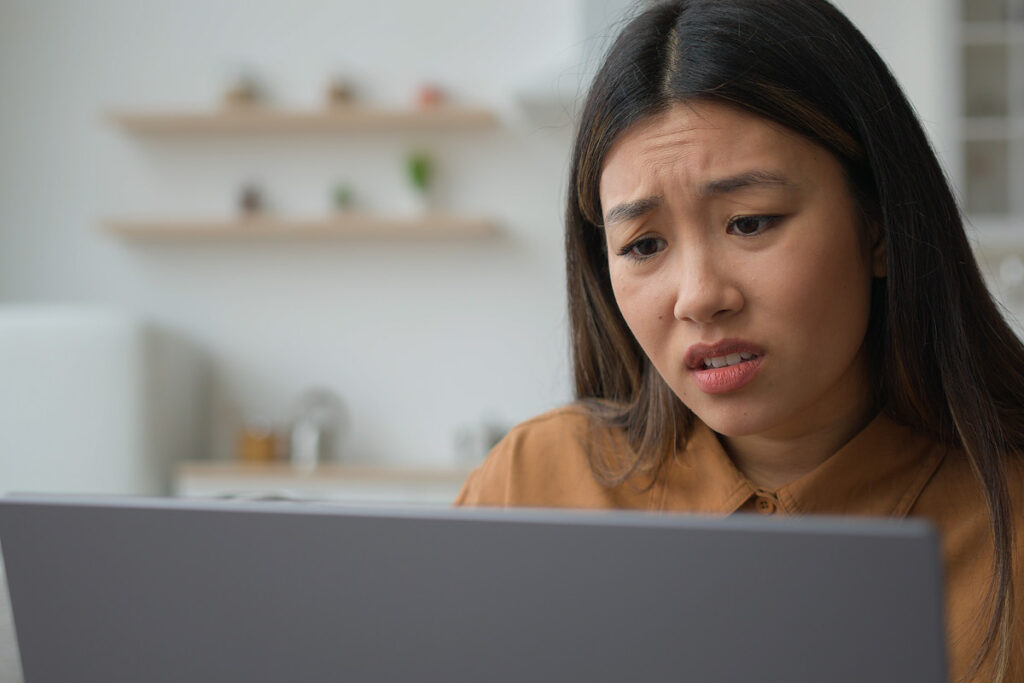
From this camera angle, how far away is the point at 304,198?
3676 millimetres

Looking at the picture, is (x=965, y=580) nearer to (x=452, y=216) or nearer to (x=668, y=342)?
(x=668, y=342)

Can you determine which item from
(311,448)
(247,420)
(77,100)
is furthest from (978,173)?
(77,100)

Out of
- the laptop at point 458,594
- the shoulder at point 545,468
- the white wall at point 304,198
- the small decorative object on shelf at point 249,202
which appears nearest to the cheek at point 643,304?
the shoulder at point 545,468

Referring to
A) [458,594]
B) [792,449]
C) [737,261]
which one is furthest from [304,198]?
[458,594]

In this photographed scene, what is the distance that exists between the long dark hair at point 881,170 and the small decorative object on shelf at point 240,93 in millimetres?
2831

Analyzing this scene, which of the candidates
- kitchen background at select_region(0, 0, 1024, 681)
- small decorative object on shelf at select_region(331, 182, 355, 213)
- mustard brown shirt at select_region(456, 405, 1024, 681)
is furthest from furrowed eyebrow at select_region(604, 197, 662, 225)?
small decorative object on shelf at select_region(331, 182, 355, 213)

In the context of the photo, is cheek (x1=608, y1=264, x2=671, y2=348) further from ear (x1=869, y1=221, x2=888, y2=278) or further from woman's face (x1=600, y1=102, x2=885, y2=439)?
ear (x1=869, y1=221, x2=888, y2=278)

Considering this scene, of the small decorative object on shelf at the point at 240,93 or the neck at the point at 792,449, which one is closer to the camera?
the neck at the point at 792,449

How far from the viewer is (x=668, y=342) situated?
0.90 m

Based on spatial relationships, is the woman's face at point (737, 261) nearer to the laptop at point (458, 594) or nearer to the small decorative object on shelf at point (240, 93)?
the laptop at point (458, 594)

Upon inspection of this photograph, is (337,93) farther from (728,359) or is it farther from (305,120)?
(728,359)

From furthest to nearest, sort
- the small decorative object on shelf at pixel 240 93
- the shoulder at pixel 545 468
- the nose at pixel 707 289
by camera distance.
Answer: the small decorative object on shelf at pixel 240 93
the shoulder at pixel 545 468
the nose at pixel 707 289

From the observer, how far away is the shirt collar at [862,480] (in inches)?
38.1

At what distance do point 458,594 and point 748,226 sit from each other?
1.60 ft
